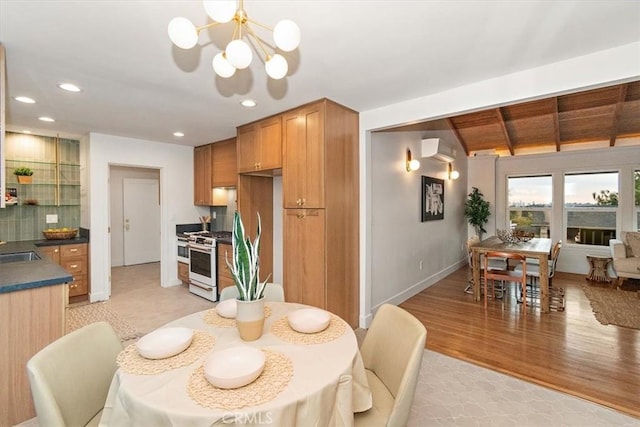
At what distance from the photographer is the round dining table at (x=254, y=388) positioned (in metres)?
0.97

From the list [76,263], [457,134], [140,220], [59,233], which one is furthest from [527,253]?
[140,220]

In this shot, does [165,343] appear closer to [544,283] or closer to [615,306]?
[544,283]

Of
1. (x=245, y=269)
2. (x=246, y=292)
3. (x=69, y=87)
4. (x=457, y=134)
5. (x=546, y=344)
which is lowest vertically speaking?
(x=546, y=344)

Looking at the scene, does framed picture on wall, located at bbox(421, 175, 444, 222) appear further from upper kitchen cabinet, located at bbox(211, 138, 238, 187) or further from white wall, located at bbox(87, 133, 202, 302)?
white wall, located at bbox(87, 133, 202, 302)

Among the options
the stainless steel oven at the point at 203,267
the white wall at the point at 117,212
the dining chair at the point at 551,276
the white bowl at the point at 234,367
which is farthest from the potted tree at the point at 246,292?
the white wall at the point at 117,212

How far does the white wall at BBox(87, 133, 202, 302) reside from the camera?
4.22 metres

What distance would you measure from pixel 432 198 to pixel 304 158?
114 inches

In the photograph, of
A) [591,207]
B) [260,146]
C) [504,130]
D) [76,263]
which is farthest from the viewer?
[591,207]

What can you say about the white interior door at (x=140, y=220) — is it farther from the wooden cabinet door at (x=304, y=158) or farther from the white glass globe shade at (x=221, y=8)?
the white glass globe shade at (x=221, y=8)

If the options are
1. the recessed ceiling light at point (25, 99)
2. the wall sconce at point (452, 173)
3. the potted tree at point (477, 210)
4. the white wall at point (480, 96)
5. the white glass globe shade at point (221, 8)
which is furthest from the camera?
the potted tree at point (477, 210)

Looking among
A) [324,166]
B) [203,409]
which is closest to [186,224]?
[324,166]

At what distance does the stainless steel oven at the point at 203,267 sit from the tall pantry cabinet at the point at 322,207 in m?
1.49

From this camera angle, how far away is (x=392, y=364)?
4.97 ft

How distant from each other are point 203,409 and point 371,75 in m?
2.39
